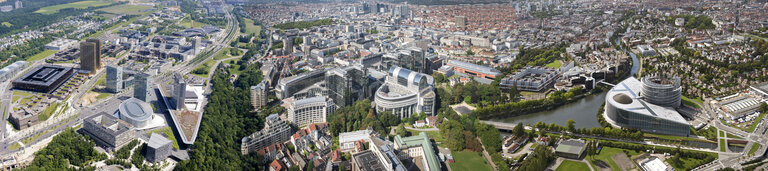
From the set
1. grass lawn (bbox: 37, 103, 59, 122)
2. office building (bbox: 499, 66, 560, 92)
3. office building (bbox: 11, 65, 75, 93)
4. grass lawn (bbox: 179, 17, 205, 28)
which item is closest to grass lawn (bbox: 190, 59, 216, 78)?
office building (bbox: 11, 65, 75, 93)

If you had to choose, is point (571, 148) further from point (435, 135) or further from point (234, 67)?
point (234, 67)

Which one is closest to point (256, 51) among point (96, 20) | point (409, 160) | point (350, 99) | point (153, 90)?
point (153, 90)

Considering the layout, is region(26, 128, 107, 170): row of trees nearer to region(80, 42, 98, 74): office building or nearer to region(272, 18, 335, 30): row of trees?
region(80, 42, 98, 74): office building

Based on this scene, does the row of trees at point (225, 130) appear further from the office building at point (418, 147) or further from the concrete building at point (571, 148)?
the concrete building at point (571, 148)

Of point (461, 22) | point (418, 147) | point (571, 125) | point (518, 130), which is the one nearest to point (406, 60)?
point (518, 130)

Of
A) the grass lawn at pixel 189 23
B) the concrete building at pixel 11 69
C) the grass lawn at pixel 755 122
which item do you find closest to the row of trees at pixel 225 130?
the concrete building at pixel 11 69

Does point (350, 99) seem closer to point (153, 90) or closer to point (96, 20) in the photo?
point (153, 90)
